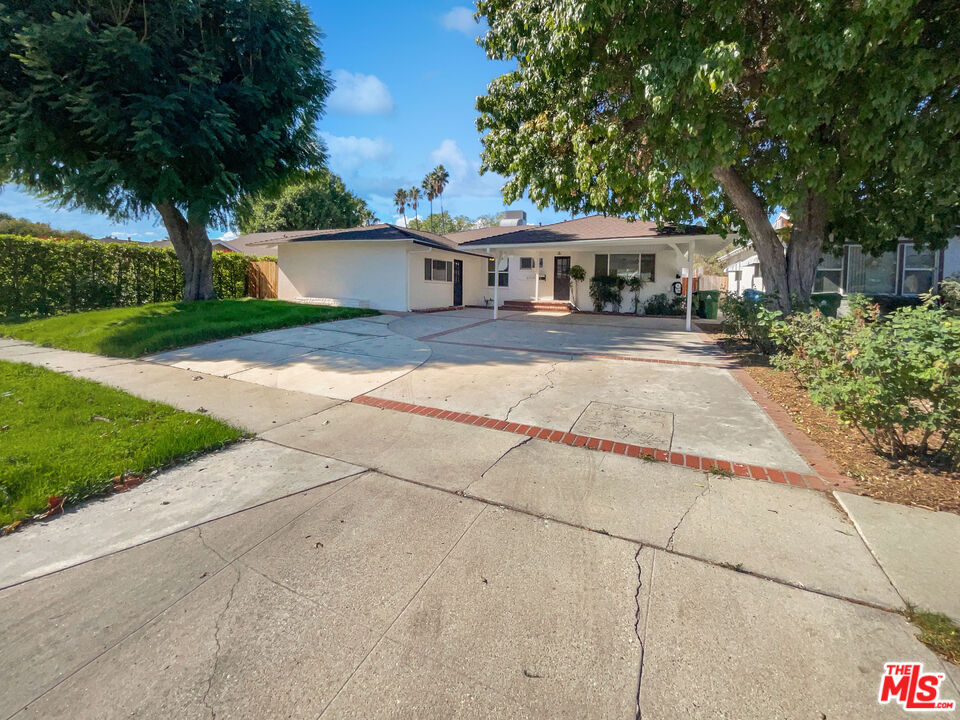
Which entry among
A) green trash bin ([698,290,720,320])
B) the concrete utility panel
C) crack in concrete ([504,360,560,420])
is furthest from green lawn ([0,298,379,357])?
green trash bin ([698,290,720,320])

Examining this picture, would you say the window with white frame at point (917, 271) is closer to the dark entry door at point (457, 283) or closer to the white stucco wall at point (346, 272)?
the dark entry door at point (457, 283)

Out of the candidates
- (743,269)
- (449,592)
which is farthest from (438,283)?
(449,592)

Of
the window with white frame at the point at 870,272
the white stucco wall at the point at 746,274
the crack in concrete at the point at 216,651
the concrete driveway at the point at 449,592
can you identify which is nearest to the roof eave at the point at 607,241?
the window with white frame at the point at 870,272

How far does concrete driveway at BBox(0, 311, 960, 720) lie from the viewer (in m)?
1.79

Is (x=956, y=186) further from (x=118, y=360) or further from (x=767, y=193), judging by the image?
(x=118, y=360)

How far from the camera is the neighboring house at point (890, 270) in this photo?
43.0ft

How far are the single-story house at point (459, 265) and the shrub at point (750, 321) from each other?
367cm

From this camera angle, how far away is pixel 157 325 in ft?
33.4

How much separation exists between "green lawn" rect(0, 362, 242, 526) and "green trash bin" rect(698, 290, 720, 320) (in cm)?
1732

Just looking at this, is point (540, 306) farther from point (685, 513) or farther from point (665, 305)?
point (685, 513)

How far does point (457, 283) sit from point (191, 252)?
32.6ft

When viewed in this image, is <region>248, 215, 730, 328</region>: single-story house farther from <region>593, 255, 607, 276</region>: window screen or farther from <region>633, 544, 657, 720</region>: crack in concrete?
<region>633, 544, 657, 720</region>: crack in concrete

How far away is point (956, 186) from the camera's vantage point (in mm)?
8172

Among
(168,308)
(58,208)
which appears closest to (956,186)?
(168,308)
